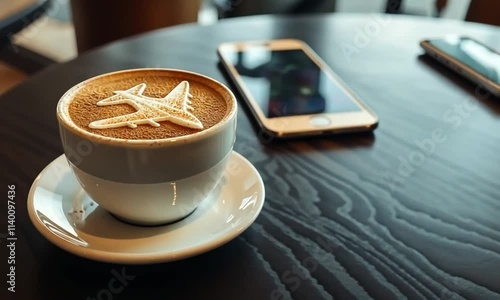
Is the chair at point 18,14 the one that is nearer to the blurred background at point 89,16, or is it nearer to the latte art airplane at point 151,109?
the blurred background at point 89,16

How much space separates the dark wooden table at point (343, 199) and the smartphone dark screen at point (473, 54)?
0.07 feet

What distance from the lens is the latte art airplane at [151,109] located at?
0.99ft

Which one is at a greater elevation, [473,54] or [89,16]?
[473,54]

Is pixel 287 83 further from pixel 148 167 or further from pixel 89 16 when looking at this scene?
pixel 89 16

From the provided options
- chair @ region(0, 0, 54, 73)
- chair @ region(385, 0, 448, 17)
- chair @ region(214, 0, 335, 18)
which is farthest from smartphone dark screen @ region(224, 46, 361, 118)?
chair @ region(385, 0, 448, 17)

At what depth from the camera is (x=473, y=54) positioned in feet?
1.92

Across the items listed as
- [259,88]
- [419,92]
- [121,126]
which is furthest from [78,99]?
[419,92]

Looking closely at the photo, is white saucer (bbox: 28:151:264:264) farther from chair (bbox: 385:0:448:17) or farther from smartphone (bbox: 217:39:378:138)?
chair (bbox: 385:0:448:17)

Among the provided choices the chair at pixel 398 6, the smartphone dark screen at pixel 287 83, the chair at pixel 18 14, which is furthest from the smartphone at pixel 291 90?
the chair at pixel 398 6

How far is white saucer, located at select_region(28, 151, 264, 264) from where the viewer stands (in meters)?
0.29

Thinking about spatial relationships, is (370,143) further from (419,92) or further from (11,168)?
(11,168)

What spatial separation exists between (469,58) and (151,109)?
41cm

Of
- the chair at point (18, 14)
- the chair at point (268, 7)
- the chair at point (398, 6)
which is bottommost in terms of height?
the chair at point (398, 6)

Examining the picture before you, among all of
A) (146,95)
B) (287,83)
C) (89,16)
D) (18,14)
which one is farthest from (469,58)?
(89,16)
